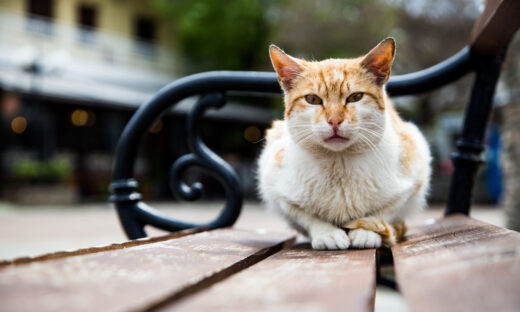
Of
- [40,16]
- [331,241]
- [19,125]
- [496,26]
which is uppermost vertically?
[40,16]

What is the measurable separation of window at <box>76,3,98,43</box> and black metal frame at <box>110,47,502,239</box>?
1439cm

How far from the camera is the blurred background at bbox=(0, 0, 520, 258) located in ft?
37.9

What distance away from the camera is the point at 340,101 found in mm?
1354

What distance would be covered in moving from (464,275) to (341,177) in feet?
2.30

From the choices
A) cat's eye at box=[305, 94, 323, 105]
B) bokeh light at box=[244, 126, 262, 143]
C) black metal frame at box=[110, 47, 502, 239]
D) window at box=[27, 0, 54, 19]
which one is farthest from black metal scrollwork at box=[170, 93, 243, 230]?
window at box=[27, 0, 54, 19]

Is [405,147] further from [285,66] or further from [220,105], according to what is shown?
[220,105]

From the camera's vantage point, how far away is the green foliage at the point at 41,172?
1096cm

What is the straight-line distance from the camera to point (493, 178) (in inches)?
395

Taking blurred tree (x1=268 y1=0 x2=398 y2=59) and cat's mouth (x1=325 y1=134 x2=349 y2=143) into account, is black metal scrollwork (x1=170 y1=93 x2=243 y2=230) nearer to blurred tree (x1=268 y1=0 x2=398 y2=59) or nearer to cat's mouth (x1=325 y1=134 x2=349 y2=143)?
cat's mouth (x1=325 y1=134 x2=349 y2=143)

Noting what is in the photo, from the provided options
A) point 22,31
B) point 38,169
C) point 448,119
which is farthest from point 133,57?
point 448,119

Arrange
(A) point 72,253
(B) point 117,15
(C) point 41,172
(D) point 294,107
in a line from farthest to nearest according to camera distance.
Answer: (B) point 117,15, (C) point 41,172, (D) point 294,107, (A) point 72,253

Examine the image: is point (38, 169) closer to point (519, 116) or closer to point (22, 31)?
point (22, 31)

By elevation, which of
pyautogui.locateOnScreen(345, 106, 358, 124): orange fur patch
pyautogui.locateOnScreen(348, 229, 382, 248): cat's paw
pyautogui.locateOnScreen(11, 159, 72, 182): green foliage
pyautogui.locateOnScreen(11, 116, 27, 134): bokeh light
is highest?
pyautogui.locateOnScreen(345, 106, 358, 124): orange fur patch

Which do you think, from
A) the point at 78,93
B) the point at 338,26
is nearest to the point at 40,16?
the point at 78,93
